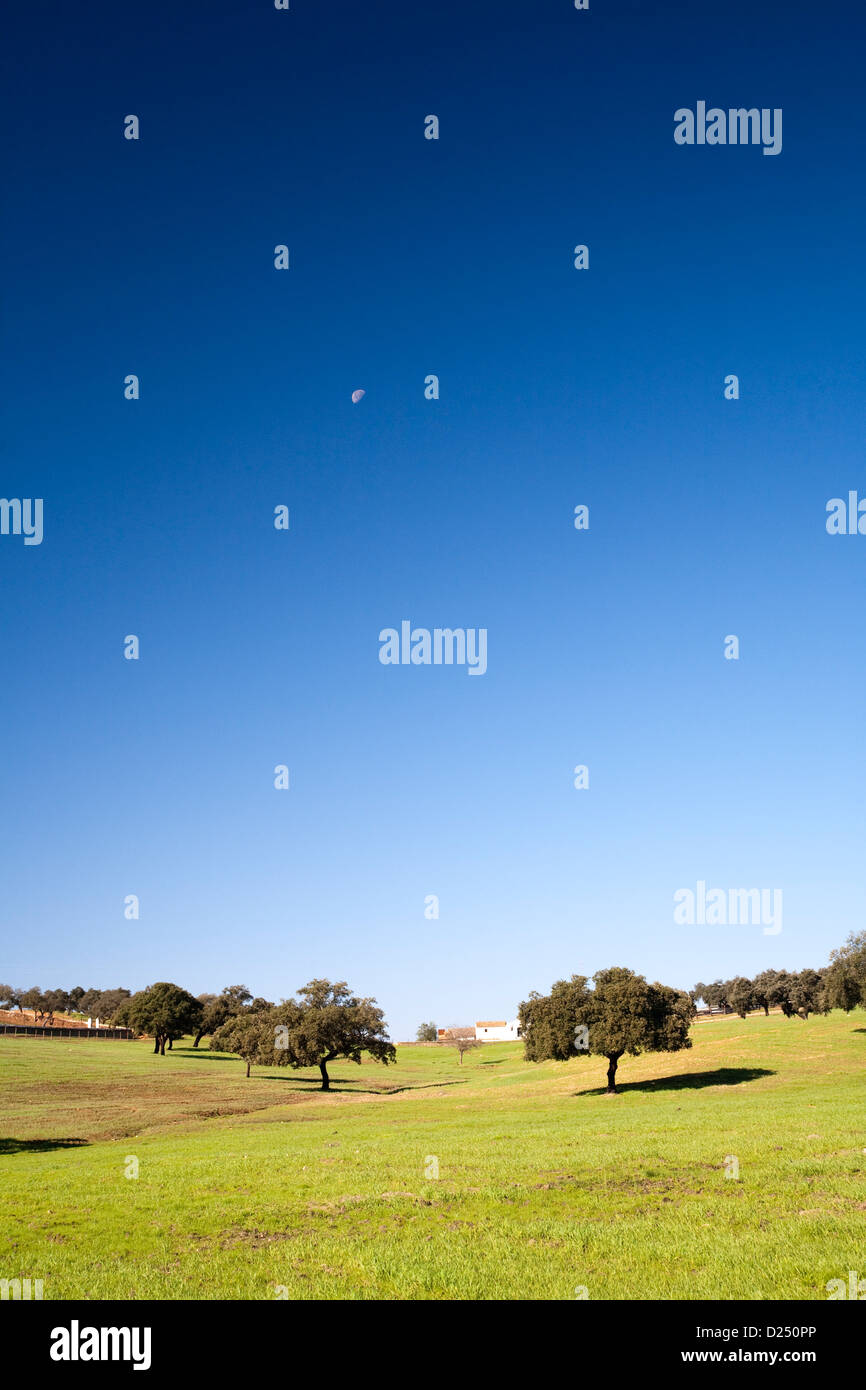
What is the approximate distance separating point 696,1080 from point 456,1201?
167ft

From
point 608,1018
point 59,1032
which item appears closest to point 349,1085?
point 608,1018

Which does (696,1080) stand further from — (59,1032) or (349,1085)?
(59,1032)

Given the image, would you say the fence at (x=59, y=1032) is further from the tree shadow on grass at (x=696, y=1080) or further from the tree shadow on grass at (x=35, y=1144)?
the tree shadow on grass at (x=696, y=1080)

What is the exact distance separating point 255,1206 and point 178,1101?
55.4 metres

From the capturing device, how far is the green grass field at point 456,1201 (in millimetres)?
15422

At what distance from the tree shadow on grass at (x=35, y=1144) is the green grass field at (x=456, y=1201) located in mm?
158

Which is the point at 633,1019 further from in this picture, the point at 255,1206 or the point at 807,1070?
the point at 255,1206

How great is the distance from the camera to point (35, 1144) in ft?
151

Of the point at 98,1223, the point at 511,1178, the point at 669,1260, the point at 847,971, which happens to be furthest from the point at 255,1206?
the point at 847,971

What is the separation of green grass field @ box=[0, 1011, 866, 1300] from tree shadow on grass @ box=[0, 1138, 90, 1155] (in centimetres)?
16

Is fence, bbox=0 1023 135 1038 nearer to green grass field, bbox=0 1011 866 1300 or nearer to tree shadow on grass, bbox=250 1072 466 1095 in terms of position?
tree shadow on grass, bbox=250 1072 466 1095

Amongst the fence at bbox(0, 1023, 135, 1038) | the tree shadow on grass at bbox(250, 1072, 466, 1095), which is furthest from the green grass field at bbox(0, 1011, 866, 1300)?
the fence at bbox(0, 1023, 135, 1038)
